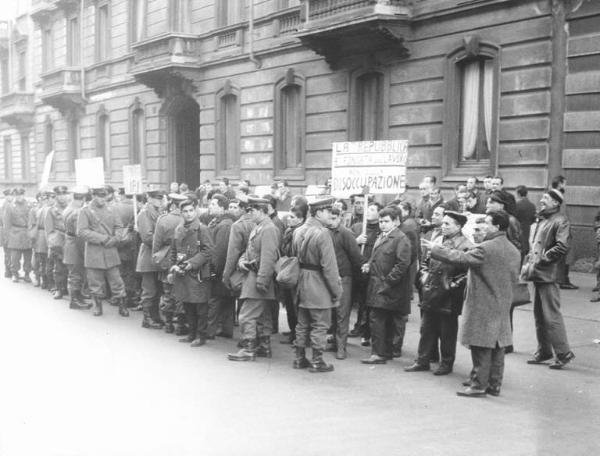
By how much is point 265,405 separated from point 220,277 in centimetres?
310

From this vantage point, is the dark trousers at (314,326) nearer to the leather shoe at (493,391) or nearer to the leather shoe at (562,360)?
the leather shoe at (493,391)

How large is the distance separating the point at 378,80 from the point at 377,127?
3.56 feet

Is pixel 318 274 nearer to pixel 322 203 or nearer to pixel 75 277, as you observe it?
pixel 322 203

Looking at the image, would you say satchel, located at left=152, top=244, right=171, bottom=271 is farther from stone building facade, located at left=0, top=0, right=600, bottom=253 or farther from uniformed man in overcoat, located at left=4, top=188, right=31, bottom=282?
stone building facade, located at left=0, top=0, right=600, bottom=253

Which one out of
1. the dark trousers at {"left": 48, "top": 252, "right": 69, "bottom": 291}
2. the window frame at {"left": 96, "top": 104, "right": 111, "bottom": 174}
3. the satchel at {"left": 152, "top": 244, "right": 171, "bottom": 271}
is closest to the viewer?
the satchel at {"left": 152, "top": 244, "right": 171, "bottom": 271}

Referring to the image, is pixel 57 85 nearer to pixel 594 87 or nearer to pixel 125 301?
pixel 125 301

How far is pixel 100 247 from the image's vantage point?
1202 centimetres

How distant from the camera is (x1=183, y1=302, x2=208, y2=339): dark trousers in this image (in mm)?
9734

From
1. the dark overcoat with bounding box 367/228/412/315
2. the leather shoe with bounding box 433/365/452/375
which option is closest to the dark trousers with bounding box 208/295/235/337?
the dark overcoat with bounding box 367/228/412/315

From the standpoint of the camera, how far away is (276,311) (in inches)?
416

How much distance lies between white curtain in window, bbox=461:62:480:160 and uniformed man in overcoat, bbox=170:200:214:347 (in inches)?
308

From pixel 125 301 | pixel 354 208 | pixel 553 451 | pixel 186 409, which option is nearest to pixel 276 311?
pixel 354 208

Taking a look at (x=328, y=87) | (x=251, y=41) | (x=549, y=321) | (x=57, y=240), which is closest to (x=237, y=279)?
(x=549, y=321)

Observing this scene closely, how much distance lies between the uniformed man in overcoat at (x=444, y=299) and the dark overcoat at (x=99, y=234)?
18.6ft
